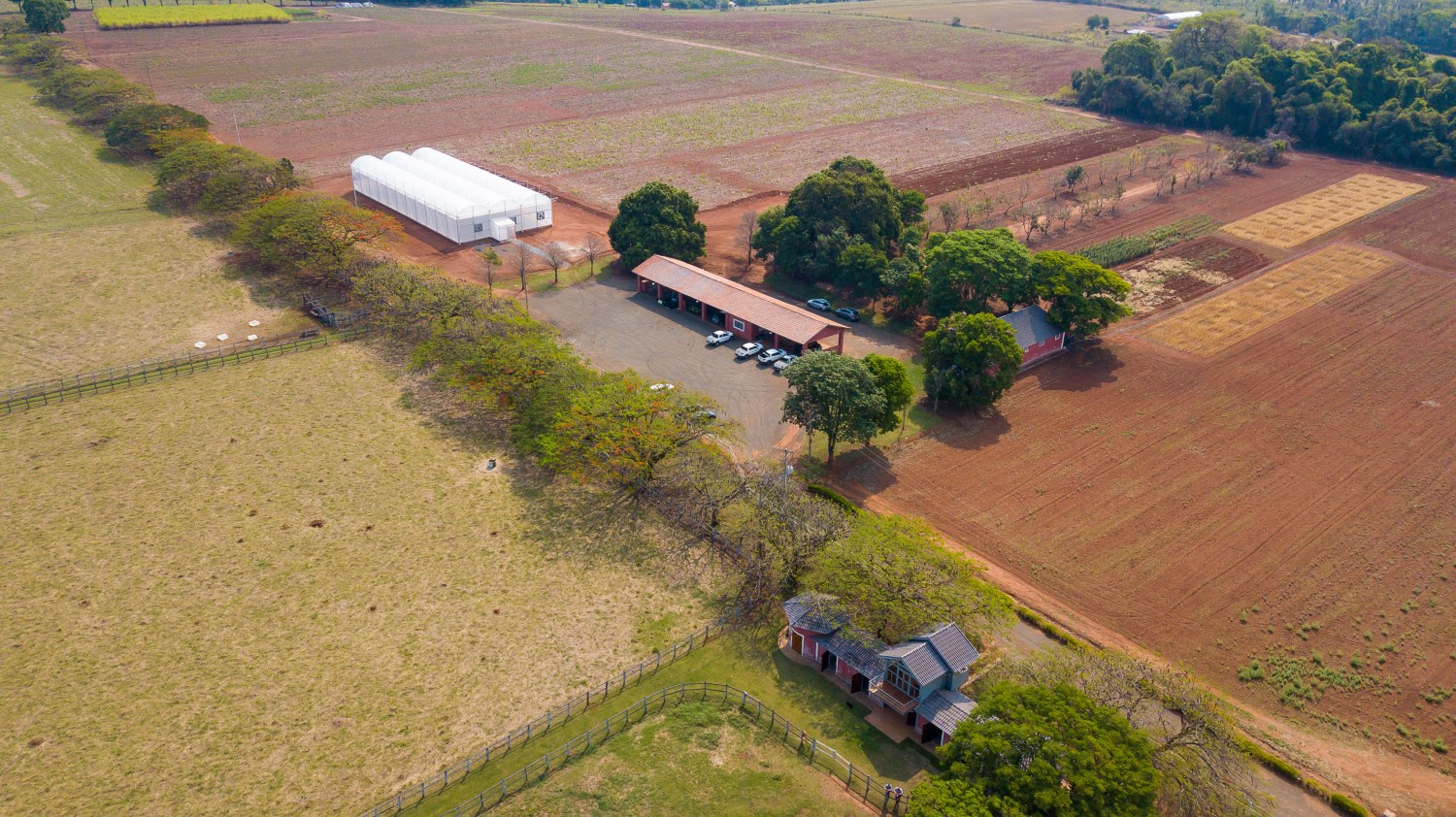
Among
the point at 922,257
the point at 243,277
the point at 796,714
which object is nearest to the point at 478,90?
the point at 243,277

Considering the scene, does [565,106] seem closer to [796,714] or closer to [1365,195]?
[1365,195]

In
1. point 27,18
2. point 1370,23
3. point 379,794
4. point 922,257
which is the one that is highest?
point 1370,23

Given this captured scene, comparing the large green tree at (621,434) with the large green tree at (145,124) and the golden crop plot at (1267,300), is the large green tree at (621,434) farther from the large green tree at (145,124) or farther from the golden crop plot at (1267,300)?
the large green tree at (145,124)

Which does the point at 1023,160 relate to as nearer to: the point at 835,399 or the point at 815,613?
the point at 835,399

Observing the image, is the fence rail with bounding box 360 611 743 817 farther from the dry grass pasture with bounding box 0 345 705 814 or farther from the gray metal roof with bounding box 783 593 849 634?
the gray metal roof with bounding box 783 593 849 634

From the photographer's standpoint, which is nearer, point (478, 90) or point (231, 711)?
point (231, 711)

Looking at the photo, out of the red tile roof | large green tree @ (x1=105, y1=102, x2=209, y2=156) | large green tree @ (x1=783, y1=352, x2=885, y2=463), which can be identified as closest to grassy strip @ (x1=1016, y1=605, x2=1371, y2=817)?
large green tree @ (x1=783, y1=352, x2=885, y2=463)

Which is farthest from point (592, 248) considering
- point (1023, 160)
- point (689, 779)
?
point (1023, 160)
